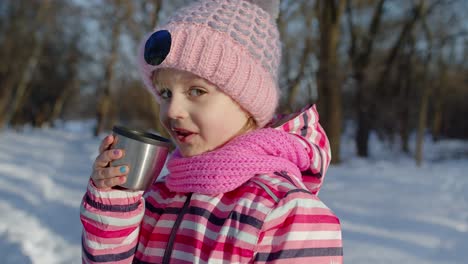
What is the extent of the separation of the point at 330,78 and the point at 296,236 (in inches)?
315

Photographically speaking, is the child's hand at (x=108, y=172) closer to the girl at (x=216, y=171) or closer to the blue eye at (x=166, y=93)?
the girl at (x=216, y=171)

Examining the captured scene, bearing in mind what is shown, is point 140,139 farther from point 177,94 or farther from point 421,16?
point 421,16

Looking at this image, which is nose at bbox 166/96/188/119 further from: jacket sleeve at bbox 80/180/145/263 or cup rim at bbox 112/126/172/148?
jacket sleeve at bbox 80/180/145/263

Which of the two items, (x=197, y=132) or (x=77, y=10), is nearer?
(x=197, y=132)

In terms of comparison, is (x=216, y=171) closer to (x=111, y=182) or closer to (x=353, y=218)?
(x=111, y=182)

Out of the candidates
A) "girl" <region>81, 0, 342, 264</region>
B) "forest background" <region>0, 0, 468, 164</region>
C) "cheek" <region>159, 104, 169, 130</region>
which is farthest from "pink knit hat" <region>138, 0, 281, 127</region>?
"forest background" <region>0, 0, 468, 164</region>

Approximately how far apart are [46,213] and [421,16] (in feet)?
39.6

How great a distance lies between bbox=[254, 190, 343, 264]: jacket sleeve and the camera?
42.0 inches

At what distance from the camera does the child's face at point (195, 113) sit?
126cm

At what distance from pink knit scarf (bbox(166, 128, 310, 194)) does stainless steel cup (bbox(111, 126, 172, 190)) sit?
0.10 metres

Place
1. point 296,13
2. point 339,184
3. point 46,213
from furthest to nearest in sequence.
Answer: point 296,13, point 339,184, point 46,213

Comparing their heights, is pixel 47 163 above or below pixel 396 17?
below

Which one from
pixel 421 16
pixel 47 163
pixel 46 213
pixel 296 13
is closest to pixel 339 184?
pixel 46 213

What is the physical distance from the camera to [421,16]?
12336mm
